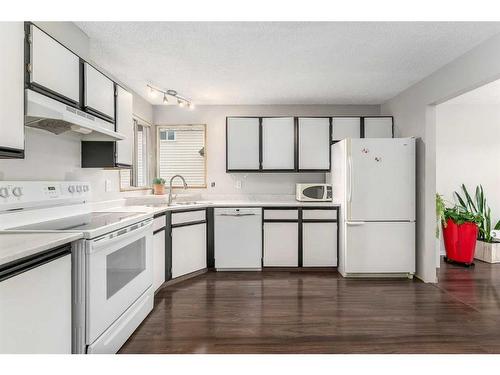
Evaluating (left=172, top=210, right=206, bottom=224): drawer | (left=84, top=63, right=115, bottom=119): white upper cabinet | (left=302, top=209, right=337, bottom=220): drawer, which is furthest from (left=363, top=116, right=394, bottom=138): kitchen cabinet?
(left=84, top=63, right=115, bottom=119): white upper cabinet

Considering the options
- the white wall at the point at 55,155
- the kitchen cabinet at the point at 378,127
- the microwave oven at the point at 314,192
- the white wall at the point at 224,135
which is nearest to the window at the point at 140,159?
the white wall at the point at 224,135

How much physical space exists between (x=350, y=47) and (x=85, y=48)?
2.22 metres

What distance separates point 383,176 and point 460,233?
1.59 m

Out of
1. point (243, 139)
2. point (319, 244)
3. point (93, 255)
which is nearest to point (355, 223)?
point (319, 244)

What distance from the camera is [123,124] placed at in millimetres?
2826

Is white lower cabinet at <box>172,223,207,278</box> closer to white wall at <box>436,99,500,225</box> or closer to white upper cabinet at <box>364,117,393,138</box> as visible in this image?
white upper cabinet at <box>364,117,393,138</box>

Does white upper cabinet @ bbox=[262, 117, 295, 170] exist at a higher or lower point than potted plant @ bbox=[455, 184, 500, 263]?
higher

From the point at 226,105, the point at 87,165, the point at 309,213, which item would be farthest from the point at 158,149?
the point at 309,213

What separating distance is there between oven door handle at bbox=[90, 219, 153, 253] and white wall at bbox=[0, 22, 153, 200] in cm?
67

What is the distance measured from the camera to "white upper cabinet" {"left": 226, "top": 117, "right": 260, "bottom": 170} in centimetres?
423

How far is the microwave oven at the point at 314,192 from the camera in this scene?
412cm

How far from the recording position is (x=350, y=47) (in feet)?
8.72
